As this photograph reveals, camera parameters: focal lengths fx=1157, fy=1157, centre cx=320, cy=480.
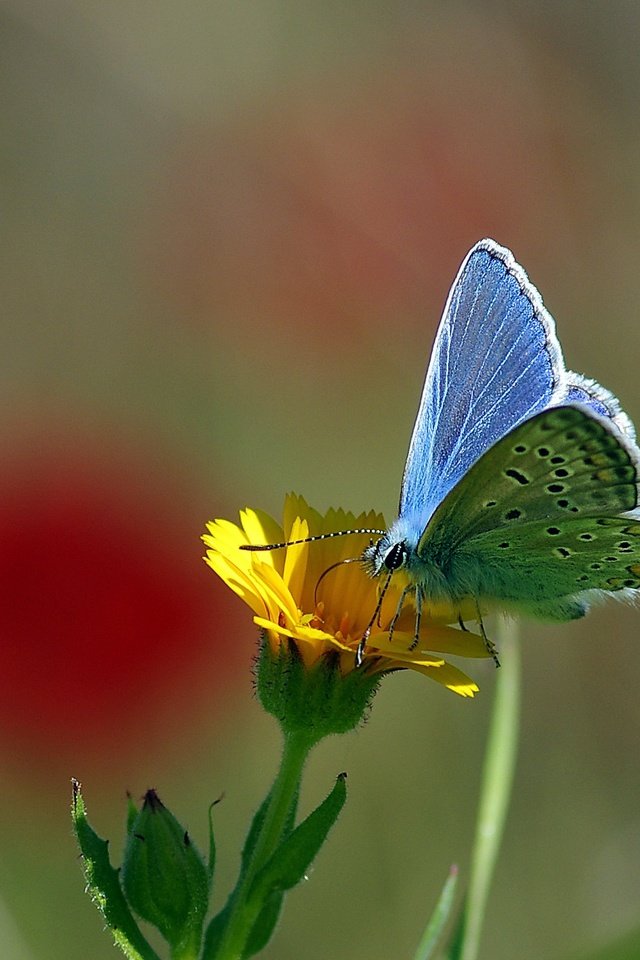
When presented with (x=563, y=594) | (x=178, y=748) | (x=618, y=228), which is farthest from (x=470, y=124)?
(x=563, y=594)

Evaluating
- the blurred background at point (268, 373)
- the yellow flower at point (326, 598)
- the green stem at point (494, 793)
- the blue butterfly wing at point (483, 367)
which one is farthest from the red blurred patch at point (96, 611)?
the blue butterfly wing at point (483, 367)

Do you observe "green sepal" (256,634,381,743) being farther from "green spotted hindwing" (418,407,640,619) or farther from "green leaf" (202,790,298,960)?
"green spotted hindwing" (418,407,640,619)

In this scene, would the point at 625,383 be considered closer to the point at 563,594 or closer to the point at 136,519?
the point at 136,519

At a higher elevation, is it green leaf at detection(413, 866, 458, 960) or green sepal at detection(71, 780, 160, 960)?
green sepal at detection(71, 780, 160, 960)

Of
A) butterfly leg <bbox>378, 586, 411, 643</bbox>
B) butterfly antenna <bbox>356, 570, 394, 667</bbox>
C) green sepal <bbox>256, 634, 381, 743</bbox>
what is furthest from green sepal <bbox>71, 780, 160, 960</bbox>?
butterfly leg <bbox>378, 586, 411, 643</bbox>

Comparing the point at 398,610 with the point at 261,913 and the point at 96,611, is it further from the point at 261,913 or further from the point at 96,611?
the point at 96,611

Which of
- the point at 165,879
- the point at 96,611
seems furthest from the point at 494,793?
the point at 96,611

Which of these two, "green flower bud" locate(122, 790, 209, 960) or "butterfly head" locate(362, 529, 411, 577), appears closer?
"green flower bud" locate(122, 790, 209, 960)
